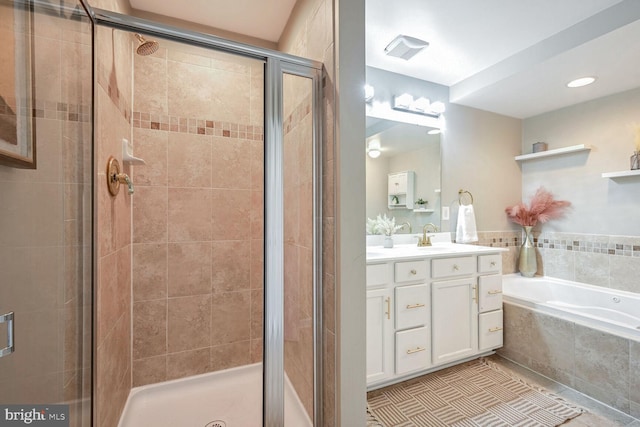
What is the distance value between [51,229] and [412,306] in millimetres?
1871

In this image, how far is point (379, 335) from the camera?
174 centimetres

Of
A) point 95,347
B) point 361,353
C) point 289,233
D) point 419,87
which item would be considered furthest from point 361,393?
point 419,87

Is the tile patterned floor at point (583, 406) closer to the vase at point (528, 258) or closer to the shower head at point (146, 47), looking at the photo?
the vase at point (528, 258)

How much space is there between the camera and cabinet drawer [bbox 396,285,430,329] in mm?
1807

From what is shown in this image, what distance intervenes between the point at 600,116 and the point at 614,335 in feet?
6.64

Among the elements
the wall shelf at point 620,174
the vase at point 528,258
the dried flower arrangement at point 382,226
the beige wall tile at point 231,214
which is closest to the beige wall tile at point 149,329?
the beige wall tile at point 231,214

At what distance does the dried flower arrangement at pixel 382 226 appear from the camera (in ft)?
7.60

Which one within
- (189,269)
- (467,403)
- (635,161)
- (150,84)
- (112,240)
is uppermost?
(150,84)

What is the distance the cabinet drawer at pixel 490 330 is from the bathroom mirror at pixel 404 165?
85cm

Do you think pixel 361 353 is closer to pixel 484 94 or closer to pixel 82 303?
pixel 82 303

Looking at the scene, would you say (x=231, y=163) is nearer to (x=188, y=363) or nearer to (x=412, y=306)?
(x=188, y=363)

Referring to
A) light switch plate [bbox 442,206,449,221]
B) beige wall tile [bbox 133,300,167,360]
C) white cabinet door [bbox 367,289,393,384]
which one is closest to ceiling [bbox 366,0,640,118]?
light switch plate [bbox 442,206,449,221]

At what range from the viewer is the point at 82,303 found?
99 centimetres

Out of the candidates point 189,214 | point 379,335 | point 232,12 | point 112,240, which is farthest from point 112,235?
point 379,335
